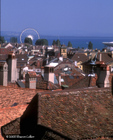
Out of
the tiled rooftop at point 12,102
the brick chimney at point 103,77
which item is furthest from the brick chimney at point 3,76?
the brick chimney at point 103,77

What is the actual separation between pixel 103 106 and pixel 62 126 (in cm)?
114

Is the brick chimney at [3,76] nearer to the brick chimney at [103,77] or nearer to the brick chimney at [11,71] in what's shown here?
the brick chimney at [11,71]

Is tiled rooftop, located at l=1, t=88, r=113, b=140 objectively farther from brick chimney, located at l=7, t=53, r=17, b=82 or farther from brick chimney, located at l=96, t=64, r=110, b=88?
brick chimney, located at l=7, t=53, r=17, b=82

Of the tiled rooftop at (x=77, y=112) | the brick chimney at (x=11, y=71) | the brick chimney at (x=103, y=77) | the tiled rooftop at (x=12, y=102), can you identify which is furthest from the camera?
the brick chimney at (x=11, y=71)

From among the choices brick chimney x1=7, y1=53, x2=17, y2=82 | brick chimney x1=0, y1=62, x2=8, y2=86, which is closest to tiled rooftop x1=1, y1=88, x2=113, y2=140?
brick chimney x1=0, y1=62, x2=8, y2=86

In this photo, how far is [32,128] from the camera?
25.4ft

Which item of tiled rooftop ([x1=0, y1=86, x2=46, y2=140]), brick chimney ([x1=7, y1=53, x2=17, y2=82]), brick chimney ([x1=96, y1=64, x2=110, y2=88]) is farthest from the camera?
brick chimney ([x1=7, y1=53, x2=17, y2=82])

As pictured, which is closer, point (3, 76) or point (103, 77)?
point (3, 76)

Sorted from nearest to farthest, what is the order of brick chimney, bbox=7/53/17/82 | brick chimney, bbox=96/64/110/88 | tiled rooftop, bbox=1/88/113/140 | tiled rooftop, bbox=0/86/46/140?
tiled rooftop, bbox=1/88/113/140
tiled rooftop, bbox=0/86/46/140
brick chimney, bbox=96/64/110/88
brick chimney, bbox=7/53/17/82

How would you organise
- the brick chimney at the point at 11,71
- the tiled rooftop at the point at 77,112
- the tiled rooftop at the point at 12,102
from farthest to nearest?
the brick chimney at the point at 11,71, the tiled rooftop at the point at 12,102, the tiled rooftop at the point at 77,112

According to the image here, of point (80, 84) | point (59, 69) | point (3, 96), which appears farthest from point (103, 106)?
point (59, 69)

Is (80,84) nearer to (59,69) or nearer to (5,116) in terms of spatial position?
(5,116)

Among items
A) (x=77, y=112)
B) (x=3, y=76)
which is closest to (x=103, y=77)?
(x=3, y=76)

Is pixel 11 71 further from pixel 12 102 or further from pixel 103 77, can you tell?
pixel 12 102
